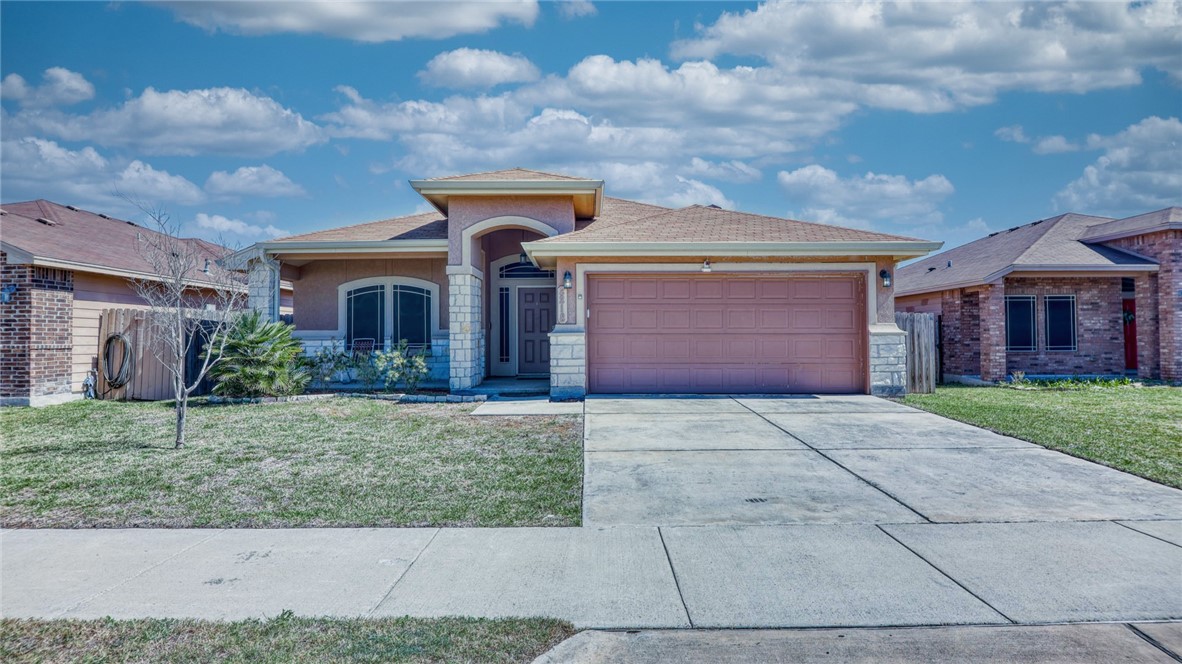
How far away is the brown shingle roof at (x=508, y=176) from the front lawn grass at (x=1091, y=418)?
7895 millimetres

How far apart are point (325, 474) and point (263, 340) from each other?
6.23m

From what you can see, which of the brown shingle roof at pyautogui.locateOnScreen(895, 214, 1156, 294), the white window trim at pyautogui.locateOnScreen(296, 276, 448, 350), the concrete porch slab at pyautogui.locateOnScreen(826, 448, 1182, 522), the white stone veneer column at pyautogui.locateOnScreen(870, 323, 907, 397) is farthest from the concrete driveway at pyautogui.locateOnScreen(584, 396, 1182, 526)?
the brown shingle roof at pyautogui.locateOnScreen(895, 214, 1156, 294)

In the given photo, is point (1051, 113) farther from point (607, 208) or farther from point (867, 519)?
point (867, 519)

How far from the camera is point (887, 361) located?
12.6m

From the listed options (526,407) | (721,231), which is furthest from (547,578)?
(721,231)

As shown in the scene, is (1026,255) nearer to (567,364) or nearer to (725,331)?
(725,331)

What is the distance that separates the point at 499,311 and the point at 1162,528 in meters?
12.7

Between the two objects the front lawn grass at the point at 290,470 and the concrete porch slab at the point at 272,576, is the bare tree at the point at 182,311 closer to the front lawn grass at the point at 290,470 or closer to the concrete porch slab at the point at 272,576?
the front lawn grass at the point at 290,470

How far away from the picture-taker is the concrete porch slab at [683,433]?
26.7ft

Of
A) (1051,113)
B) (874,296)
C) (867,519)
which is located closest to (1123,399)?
(874,296)

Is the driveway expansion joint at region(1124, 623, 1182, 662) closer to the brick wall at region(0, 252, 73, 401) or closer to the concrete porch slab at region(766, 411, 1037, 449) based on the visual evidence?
the concrete porch slab at region(766, 411, 1037, 449)

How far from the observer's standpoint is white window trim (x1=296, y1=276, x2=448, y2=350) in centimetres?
1523

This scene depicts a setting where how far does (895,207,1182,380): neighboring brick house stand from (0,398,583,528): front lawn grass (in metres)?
11.5

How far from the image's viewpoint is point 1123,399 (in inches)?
492
